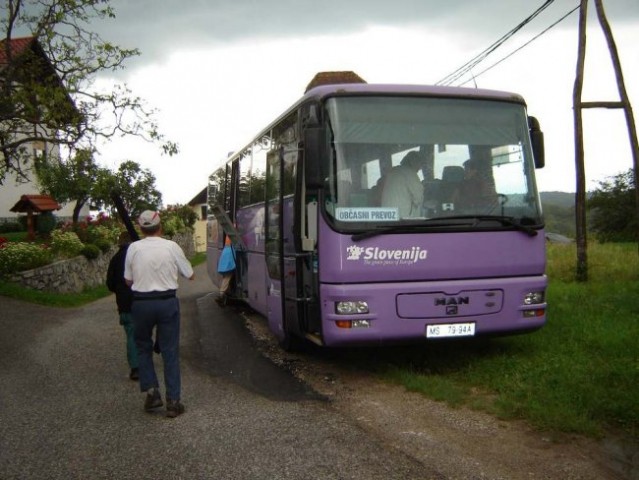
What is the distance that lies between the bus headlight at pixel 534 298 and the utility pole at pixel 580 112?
5519 mm

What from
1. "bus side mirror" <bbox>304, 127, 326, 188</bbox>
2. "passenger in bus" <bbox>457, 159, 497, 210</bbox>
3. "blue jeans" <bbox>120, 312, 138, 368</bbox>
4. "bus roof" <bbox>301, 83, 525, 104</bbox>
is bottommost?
"blue jeans" <bbox>120, 312, 138, 368</bbox>

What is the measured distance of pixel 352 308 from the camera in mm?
6645

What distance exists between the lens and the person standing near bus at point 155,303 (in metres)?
5.84

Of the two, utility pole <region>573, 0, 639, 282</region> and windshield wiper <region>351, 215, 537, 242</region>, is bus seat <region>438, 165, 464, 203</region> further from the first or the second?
utility pole <region>573, 0, 639, 282</region>

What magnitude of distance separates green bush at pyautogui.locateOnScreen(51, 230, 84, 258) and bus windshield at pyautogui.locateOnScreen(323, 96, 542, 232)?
14.3 metres

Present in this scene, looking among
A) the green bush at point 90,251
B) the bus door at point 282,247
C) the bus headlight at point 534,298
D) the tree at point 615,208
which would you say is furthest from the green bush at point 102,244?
the tree at point 615,208

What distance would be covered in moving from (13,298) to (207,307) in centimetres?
451

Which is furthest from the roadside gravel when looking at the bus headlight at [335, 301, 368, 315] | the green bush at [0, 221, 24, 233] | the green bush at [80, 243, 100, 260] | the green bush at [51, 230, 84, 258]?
the green bush at [0, 221, 24, 233]

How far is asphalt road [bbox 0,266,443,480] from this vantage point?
4551mm

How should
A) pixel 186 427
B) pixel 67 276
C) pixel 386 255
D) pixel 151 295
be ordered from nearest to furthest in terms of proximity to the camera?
pixel 186 427 → pixel 151 295 → pixel 386 255 → pixel 67 276

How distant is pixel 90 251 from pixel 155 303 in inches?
607

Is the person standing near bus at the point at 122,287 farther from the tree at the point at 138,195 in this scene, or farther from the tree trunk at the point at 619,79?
the tree at the point at 138,195

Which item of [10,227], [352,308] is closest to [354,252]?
[352,308]

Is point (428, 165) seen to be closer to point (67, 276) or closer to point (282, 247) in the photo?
point (282, 247)
